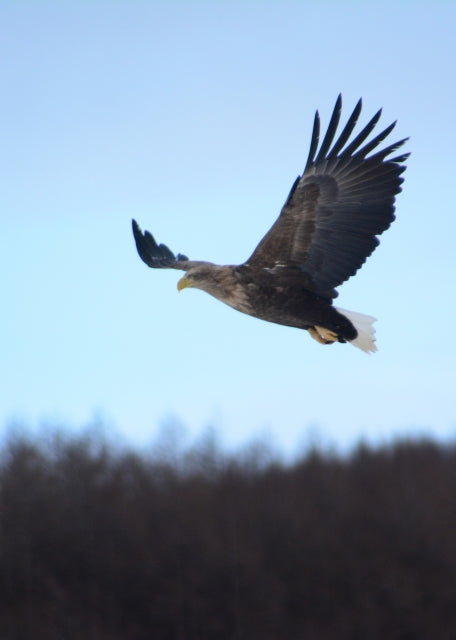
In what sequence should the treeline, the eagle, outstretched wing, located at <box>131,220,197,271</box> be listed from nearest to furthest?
the eagle → outstretched wing, located at <box>131,220,197,271</box> → the treeline

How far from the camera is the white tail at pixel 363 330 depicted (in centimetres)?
891

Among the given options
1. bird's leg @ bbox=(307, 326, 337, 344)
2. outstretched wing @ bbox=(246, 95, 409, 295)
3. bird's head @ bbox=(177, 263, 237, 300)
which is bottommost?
bird's leg @ bbox=(307, 326, 337, 344)

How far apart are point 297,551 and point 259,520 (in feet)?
7.09

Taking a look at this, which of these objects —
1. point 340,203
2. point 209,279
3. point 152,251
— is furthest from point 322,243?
point 152,251

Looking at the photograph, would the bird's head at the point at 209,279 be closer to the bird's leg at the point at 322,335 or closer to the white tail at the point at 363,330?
the bird's leg at the point at 322,335

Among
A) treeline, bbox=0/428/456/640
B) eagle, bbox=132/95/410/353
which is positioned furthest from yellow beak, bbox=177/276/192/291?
treeline, bbox=0/428/456/640

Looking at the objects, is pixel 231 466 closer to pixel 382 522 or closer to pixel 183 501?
pixel 183 501

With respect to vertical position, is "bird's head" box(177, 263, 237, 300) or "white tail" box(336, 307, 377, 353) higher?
"bird's head" box(177, 263, 237, 300)

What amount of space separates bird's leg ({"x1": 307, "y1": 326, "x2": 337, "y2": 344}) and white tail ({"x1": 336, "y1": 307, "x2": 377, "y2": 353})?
16 cm

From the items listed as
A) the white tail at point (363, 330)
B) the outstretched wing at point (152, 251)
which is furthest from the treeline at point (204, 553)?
the white tail at point (363, 330)

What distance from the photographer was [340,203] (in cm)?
889

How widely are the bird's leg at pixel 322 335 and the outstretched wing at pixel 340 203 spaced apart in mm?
338

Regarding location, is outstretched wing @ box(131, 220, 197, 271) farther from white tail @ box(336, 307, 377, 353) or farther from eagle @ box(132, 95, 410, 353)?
white tail @ box(336, 307, 377, 353)

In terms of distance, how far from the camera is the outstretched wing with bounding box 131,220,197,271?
10102 millimetres
